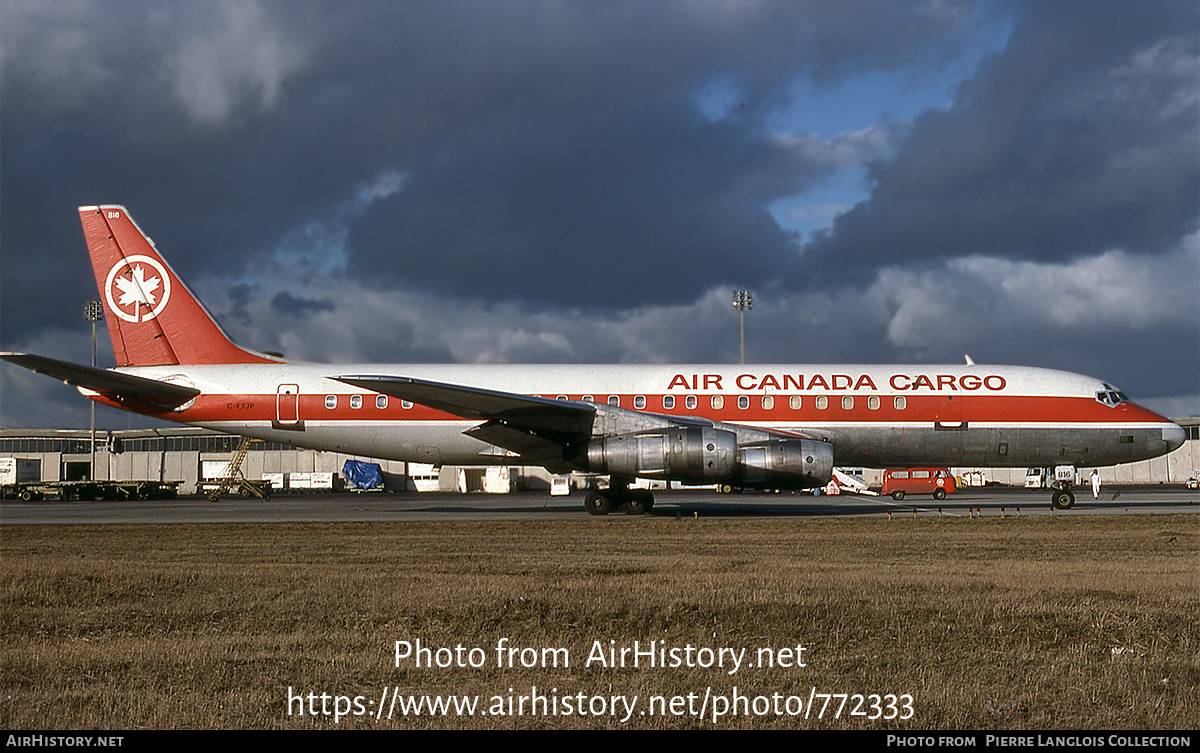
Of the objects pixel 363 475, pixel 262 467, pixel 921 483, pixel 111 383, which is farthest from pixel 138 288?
pixel 262 467

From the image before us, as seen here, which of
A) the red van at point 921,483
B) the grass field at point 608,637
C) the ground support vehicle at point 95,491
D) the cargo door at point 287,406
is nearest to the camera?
the grass field at point 608,637

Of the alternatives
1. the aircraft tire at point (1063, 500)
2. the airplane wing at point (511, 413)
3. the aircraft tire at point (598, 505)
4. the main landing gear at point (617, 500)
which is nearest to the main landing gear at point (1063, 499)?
the aircraft tire at point (1063, 500)

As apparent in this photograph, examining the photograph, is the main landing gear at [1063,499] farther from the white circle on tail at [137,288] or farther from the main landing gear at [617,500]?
the white circle on tail at [137,288]

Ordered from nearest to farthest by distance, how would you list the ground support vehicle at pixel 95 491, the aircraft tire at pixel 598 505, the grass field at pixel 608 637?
1. the grass field at pixel 608 637
2. the aircraft tire at pixel 598 505
3. the ground support vehicle at pixel 95 491

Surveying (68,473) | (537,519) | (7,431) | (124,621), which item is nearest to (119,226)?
(537,519)

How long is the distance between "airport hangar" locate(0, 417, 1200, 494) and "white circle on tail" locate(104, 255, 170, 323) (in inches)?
1426

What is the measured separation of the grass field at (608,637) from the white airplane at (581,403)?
33.8 feet

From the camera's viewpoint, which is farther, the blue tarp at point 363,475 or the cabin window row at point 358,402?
the blue tarp at point 363,475

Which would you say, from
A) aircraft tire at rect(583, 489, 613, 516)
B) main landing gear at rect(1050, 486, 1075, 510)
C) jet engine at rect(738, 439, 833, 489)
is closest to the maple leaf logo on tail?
aircraft tire at rect(583, 489, 613, 516)

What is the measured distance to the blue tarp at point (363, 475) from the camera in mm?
66375

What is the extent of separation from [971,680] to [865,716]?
3.80 ft

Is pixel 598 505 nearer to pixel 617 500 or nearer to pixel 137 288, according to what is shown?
pixel 617 500

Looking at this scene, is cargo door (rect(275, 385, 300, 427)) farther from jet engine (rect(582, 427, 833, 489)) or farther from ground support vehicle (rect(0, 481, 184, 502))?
ground support vehicle (rect(0, 481, 184, 502))
